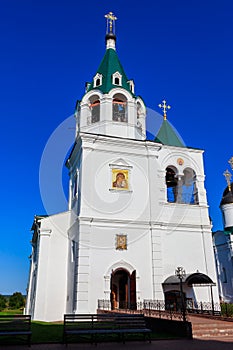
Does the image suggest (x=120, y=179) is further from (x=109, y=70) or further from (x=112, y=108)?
(x=109, y=70)

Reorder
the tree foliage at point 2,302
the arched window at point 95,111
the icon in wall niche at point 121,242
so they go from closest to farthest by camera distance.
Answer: the icon in wall niche at point 121,242, the arched window at point 95,111, the tree foliage at point 2,302

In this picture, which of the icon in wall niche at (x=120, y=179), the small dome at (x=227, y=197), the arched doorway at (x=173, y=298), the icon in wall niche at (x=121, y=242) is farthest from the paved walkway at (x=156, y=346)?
the small dome at (x=227, y=197)

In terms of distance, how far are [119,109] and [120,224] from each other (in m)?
7.28

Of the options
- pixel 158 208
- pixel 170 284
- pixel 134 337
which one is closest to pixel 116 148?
pixel 158 208

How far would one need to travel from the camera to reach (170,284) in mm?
15586

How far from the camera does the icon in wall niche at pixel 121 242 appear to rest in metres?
15.9

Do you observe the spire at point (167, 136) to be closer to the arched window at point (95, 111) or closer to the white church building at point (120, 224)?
the white church building at point (120, 224)

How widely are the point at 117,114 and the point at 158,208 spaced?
633cm

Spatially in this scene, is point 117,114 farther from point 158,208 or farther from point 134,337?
point 134,337

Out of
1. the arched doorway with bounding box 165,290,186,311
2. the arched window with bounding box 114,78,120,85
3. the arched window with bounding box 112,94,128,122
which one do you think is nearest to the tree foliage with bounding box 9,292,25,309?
the arched doorway with bounding box 165,290,186,311

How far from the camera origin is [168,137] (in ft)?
67.7

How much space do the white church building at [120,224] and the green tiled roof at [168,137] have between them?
8.4 inches

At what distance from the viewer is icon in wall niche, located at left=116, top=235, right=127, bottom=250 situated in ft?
52.3

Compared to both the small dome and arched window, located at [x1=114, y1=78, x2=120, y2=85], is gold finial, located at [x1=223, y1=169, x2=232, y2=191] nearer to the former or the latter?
the small dome
